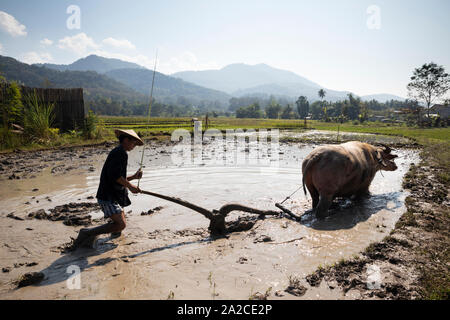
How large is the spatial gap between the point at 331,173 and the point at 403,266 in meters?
2.06

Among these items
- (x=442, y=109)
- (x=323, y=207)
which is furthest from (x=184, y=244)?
(x=442, y=109)

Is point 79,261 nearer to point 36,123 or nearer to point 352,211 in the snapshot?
point 352,211

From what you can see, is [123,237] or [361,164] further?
[361,164]

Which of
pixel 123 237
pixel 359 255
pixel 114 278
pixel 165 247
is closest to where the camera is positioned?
pixel 114 278

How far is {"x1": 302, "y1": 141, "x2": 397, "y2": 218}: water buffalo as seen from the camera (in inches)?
201

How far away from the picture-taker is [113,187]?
4020mm

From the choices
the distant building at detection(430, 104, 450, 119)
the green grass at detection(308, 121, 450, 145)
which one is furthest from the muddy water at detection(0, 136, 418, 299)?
the distant building at detection(430, 104, 450, 119)

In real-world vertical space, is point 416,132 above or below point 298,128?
below

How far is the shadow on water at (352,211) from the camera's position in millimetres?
4875
